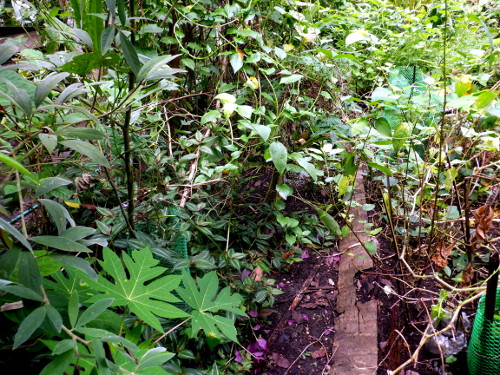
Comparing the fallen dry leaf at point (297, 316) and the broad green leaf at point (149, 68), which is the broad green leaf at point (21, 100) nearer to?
the broad green leaf at point (149, 68)

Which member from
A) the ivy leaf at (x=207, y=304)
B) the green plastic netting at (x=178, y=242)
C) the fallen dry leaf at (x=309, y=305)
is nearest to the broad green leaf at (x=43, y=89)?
the ivy leaf at (x=207, y=304)

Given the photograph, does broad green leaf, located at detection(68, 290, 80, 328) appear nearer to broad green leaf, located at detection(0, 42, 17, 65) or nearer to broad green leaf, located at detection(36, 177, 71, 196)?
broad green leaf, located at detection(36, 177, 71, 196)

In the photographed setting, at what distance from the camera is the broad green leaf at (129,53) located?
2.75ft

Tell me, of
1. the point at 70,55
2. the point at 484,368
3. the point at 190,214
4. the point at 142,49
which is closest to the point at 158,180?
the point at 190,214

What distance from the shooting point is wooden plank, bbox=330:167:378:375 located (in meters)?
1.71

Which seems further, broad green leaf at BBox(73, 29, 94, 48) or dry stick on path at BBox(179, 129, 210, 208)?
dry stick on path at BBox(179, 129, 210, 208)

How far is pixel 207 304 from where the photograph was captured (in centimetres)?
120

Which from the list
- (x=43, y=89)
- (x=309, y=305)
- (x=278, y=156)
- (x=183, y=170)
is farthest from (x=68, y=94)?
(x=309, y=305)

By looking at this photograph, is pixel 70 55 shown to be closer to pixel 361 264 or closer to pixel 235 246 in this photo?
pixel 235 246

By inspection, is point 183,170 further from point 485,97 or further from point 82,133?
point 485,97

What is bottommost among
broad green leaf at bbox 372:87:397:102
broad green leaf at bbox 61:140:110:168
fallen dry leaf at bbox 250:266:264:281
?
fallen dry leaf at bbox 250:266:264:281

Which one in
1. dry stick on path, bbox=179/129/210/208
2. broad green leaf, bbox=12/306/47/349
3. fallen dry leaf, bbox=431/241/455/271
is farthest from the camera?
dry stick on path, bbox=179/129/210/208

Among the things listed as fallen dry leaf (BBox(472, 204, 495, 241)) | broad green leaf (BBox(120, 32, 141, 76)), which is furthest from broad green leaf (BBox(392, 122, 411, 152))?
broad green leaf (BBox(120, 32, 141, 76))

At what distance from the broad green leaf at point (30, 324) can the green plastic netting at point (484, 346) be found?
4.63ft
